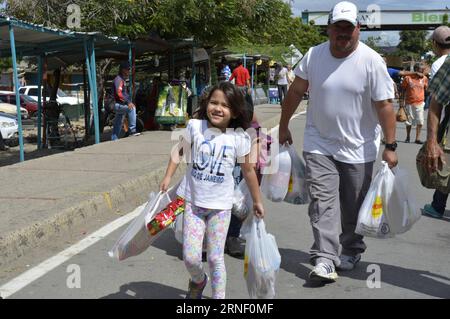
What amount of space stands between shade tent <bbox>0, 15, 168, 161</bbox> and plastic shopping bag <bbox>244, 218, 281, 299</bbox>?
6.91 metres

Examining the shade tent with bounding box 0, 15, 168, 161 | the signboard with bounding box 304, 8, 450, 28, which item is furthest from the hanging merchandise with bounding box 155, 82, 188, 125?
the signboard with bounding box 304, 8, 450, 28

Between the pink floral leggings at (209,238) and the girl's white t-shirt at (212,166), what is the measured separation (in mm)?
58

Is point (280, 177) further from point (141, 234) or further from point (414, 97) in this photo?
point (414, 97)

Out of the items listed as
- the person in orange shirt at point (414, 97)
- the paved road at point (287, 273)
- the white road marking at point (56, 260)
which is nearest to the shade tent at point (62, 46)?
the white road marking at point (56, 260)

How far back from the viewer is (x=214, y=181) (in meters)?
3.71

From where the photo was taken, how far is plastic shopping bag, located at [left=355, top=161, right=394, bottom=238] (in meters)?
4.33

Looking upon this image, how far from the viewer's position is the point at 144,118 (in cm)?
1556

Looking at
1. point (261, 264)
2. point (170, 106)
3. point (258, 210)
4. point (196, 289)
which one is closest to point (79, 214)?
point (196, 289)

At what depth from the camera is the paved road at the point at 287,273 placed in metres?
4.29

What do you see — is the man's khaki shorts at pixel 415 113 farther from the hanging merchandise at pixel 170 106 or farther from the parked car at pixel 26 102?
the parked car at pixel 26 102

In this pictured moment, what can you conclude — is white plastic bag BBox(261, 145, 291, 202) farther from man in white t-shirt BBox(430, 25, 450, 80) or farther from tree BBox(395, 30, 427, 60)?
tree BBox(395, 30, 427, 60)

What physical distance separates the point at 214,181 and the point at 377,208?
133cm
